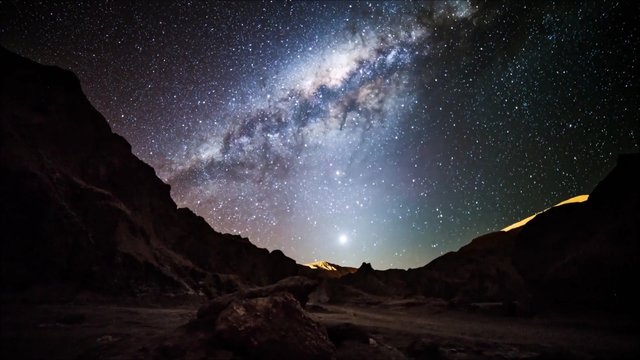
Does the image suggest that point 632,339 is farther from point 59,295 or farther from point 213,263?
point 213,263

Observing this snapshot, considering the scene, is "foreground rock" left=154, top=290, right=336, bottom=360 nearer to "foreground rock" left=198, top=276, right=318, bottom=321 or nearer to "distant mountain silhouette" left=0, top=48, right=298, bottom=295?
"foreground rock" left=198, top=276, right=318, bottom=321

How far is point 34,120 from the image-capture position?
53.7ft

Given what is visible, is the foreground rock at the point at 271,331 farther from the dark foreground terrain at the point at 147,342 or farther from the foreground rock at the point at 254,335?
the dark foreground terrain at the point at 147,342

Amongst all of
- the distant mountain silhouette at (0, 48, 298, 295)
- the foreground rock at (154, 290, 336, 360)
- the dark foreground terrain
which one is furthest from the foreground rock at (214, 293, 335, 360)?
the distant mountain silhouette at (0, 48, 298, 295)

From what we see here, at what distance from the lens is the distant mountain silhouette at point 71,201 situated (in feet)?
44.0

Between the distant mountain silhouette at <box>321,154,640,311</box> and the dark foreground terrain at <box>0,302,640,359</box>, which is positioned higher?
the distant mountain silhouette at <box>321,154,640,311</box>

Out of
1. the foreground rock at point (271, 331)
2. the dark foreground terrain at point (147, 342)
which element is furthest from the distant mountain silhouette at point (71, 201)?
the foreground rock at point (271, 331)

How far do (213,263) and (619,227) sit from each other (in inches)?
1131

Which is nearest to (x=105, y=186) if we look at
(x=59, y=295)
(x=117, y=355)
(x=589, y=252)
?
(x=59, y=295)

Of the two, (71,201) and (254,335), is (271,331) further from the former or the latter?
(71,201)

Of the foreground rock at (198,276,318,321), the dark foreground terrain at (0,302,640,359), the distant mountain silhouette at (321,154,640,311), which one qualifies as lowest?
the dark foreground terrain at (0,302,640,359)

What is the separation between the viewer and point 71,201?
51.9 feet

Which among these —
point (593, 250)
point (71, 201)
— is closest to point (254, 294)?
point (71, 201)

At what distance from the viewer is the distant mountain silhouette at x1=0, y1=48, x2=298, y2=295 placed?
528 inches
